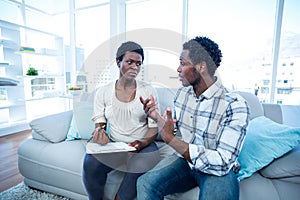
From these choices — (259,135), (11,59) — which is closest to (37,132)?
(259,135)

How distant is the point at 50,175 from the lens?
108 cm

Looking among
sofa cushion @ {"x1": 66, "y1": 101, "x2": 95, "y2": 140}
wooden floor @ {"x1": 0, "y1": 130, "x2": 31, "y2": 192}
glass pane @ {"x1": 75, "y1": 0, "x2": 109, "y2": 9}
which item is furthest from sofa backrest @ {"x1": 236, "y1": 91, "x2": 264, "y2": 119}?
glass pane @ {"x1": 75, "y1": 0, "x2": 109, "y2": 9}

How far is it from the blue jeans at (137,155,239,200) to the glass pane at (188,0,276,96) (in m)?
1.20

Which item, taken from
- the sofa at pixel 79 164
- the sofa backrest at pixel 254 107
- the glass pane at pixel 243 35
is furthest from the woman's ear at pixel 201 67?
the glass pane at pixel 243 35

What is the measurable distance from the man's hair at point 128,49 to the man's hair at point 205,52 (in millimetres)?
246

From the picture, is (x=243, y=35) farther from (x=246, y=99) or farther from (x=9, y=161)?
(x=9, y=161)

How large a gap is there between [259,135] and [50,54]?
10.4 feet

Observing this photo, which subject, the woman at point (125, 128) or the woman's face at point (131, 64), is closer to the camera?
the woman at point (125, 128)

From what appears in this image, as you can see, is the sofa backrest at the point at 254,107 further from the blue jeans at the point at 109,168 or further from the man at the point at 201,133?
the blue jeans at the point at 109,168

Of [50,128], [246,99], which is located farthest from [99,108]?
[246,99]

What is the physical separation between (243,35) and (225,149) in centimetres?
156

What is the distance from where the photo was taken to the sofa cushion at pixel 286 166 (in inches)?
30.2

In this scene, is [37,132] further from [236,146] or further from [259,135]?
[259,135]

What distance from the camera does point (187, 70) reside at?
0.79 metres
